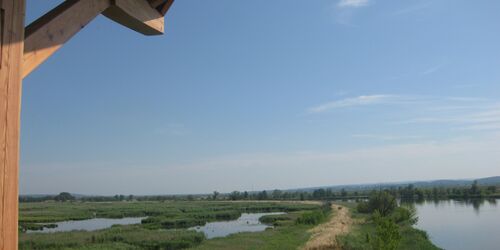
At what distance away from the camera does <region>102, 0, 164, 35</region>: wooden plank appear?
277 cm

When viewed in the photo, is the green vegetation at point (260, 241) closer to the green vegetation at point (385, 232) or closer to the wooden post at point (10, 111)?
the green vegetation at point (385, 232)

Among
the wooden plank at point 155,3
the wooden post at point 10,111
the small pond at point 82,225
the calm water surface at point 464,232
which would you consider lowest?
the calm water surface at point 464,232

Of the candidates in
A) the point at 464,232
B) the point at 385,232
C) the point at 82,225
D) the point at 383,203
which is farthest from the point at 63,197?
the point at 385,232

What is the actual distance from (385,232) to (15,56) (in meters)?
11.6

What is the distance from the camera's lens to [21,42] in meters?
2.12

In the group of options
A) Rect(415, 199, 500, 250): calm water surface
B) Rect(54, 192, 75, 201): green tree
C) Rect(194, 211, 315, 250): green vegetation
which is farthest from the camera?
Rect(54, 192, 75, 201): green tree

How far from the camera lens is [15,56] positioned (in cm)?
209

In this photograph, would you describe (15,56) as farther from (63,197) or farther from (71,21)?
(63,197)

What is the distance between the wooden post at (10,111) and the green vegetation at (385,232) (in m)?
11.4

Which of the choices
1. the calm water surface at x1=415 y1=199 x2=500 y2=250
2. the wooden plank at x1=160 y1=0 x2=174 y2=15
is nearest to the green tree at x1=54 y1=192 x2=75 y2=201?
the calm water surface at x1=415 y1=199 x2=500 y2=250

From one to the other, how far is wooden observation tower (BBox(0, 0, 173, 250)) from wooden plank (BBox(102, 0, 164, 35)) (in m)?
0.18

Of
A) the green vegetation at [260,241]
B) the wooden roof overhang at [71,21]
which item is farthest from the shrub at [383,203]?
Answer: the wooden roof overhang at [71,21]

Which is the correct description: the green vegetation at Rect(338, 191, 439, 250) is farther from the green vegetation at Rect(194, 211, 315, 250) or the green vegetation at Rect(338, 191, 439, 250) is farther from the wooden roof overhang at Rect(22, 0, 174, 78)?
the wooden roof overhang at Rect(22, 0, 174, 78)

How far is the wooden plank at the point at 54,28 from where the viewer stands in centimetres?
225
